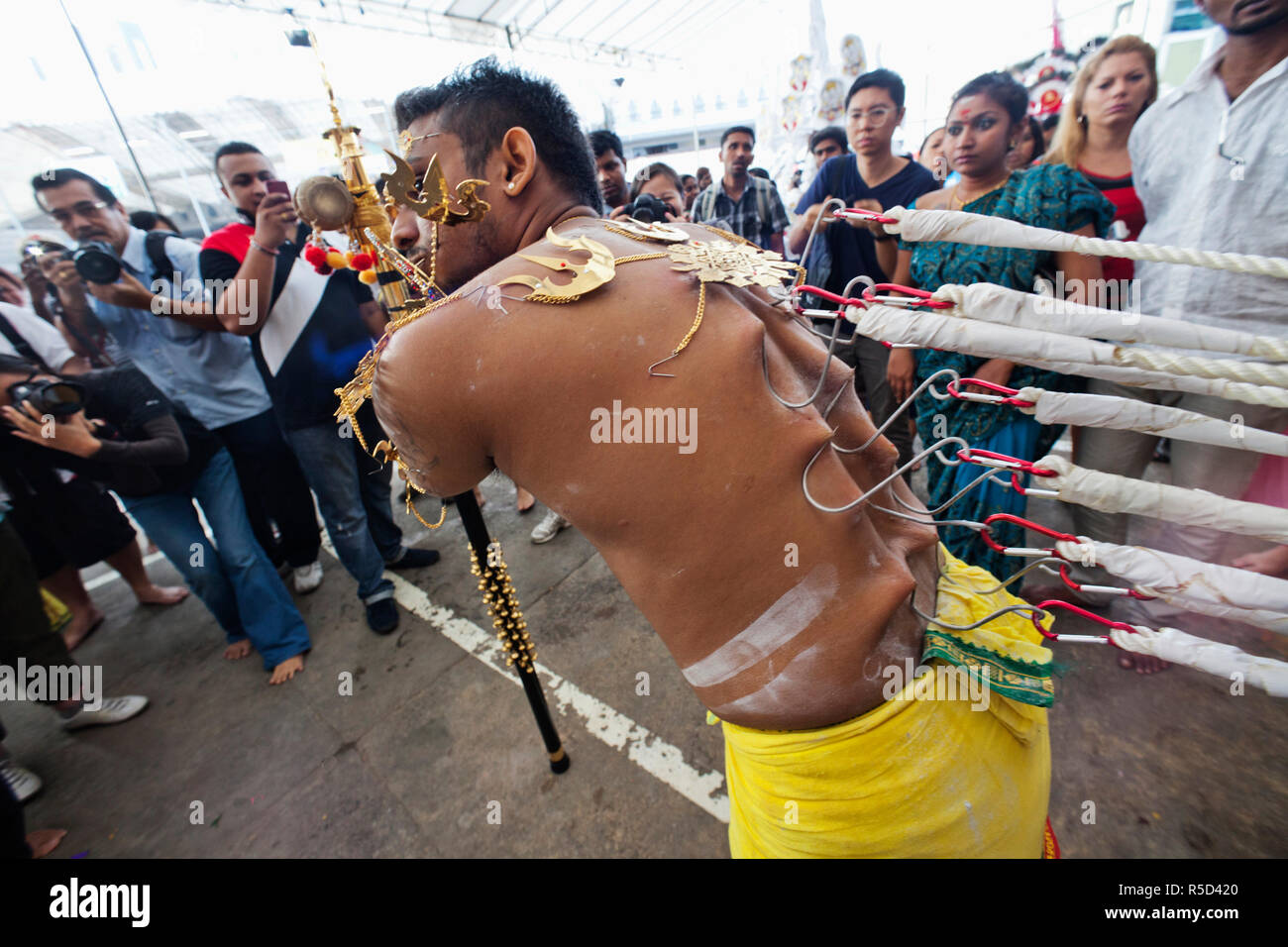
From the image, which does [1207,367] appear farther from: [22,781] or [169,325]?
[22,781]

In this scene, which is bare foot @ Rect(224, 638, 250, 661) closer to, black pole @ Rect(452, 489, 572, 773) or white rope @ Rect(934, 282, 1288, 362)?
black pole @ Rect(452, 489, 572, 773)

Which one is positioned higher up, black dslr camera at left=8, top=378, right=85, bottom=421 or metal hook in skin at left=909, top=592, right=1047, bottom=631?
black dslr camera at left=8, top=378, right=85, bottom=421

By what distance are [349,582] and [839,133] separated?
585cm

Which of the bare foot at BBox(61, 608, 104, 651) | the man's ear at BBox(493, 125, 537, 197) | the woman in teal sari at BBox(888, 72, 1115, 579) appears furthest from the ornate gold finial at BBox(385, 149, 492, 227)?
the bare foot at BBox(61, 608, 104, 651)

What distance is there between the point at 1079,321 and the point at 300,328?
322 centimetres

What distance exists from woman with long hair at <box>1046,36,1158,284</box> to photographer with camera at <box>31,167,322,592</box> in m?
4.19

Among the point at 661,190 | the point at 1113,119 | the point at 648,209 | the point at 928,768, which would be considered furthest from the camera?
the point at 661,190

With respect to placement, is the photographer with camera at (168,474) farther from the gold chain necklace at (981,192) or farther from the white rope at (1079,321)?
the gold chain necklace at (981,192)

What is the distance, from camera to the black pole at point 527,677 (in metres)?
1.80

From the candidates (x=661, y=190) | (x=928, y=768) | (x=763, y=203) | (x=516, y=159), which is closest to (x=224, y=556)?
(x=516, y=159)

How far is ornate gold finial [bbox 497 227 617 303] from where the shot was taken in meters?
0.85

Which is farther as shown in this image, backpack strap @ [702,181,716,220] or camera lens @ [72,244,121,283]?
backpack strap @ [702,181,716,220]

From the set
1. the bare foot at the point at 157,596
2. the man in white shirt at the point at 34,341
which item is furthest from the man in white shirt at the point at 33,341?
the bare foot at the point at 157,596

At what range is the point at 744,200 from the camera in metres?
4.41
